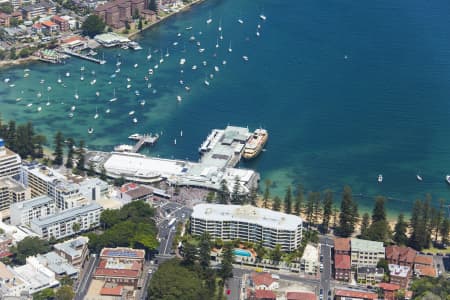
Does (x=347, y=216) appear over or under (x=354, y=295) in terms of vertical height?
over

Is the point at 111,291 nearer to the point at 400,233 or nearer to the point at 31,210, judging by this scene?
the point at 31,210

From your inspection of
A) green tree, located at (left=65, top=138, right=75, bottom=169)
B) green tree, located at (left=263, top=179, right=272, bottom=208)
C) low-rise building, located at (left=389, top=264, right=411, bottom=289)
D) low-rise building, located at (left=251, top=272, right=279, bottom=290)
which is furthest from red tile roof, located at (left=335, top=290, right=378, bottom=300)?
green tree, located at (left=65, top=138, right=75, bottom=169)

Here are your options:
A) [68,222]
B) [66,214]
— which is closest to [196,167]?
[66,214]

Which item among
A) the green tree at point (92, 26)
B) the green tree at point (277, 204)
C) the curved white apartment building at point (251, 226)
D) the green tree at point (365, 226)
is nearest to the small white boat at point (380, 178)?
the green tree at point (365, 226)

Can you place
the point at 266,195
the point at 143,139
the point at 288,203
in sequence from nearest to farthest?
the point at 288,203, the point at 266,195, the point at 143,139

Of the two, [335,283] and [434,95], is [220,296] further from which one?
[434,95]

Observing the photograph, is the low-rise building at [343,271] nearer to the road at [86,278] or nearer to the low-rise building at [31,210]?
the road at [86,278]
